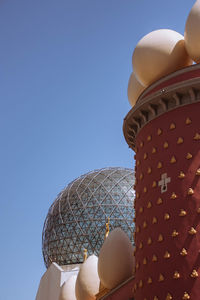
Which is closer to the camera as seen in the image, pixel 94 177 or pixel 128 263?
pixel 128 263

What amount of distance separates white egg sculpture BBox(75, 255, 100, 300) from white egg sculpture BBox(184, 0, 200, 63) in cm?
1061

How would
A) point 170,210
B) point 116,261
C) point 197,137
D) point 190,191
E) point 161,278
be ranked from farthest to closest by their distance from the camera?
point 116,261, point 197,137, point 170,210, point 190,191, point 161,278

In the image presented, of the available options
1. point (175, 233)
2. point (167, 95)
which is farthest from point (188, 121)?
point (175, 233)

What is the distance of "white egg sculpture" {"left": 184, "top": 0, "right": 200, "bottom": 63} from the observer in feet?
44.4

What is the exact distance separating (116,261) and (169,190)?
5048mm

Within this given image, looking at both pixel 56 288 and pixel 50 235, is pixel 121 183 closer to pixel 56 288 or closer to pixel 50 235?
pixel 50 235

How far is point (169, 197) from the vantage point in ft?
42.0

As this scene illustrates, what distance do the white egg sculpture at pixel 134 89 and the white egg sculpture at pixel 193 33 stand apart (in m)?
3.19

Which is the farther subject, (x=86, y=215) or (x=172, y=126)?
(x=86, y=215)

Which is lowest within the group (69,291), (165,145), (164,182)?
(69,291)

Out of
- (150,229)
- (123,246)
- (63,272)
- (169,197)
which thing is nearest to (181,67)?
(169,197)

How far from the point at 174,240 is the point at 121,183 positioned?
2697 centimetres

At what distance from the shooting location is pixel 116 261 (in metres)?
16.7

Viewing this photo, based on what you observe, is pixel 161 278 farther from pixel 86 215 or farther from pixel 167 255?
pixel 86 215
